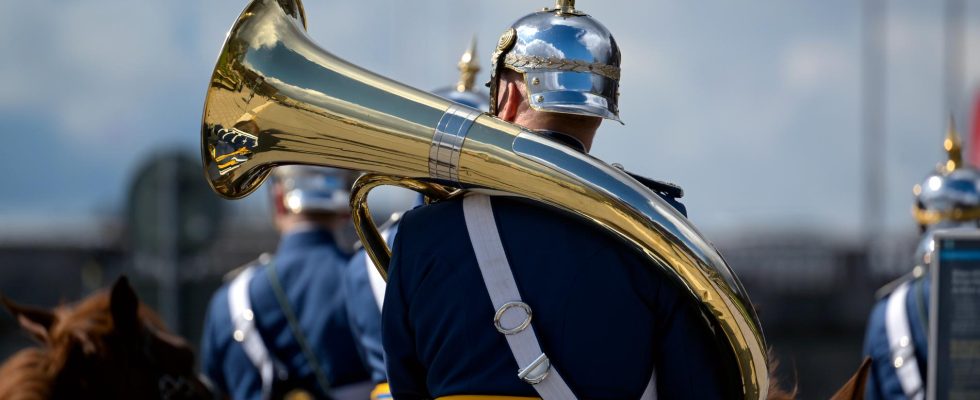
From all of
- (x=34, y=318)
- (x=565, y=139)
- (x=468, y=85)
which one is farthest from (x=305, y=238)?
(x=565, y=139)

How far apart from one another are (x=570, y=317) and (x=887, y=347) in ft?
13.0

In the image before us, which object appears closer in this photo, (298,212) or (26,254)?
(298,212)

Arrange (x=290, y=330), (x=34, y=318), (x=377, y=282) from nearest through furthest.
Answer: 1. (x=34, y=318)
2. (x=377, y=282)
3. (x=290, y=330)

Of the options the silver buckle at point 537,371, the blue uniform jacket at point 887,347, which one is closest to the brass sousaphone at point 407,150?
the silver buckle at point 537,371

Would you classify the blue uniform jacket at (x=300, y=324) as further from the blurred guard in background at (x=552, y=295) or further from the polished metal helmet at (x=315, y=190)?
the blurred guard in background at (x=552, y=295)

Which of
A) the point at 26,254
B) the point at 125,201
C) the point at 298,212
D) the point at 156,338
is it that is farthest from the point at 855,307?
the point at 156,338

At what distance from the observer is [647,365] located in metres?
3.83

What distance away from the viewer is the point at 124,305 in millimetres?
5422

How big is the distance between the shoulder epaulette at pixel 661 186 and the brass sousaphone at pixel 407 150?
15 centimetres

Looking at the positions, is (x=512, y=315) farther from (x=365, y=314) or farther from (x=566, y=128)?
(x=365, y=314)

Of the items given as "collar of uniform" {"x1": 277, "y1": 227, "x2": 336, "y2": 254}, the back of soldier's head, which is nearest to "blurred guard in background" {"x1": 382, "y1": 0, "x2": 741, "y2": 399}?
"collar of uniform" {"x1": 277, "y1": 227, "x2": 336, "y2": 254}

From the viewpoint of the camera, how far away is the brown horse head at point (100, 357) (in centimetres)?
520

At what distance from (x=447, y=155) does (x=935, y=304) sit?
2683 millimetres

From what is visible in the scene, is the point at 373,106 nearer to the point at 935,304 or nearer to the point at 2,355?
the point at 935,304
